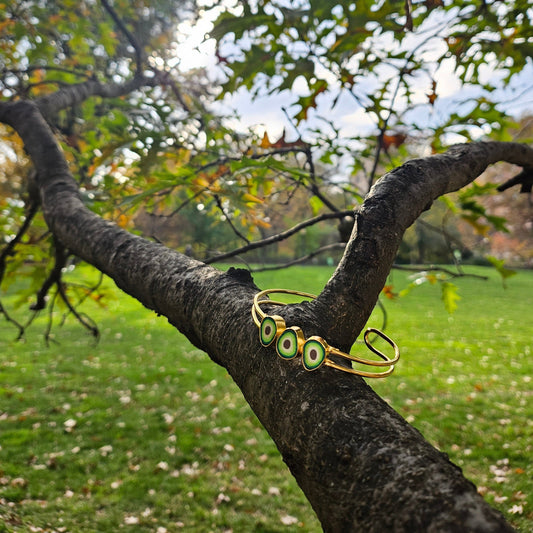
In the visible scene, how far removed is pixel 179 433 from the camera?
16.0ft

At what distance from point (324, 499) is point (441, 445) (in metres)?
4.62

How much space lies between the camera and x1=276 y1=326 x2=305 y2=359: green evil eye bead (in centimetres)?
77

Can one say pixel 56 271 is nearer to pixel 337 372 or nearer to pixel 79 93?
pixel 79 93

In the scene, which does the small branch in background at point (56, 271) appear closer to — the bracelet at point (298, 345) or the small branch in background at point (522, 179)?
the bracelet at point (298, 345)

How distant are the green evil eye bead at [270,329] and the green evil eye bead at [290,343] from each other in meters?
0.02

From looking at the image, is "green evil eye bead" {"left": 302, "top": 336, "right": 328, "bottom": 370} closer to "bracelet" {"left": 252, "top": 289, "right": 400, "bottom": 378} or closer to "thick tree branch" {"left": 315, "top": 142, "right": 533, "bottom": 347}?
"bracelet" {"left": 252, "top": 289, "right": 400, "bottom": 378}

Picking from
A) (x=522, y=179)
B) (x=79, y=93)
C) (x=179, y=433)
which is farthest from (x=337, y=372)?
(x=179, y=433)

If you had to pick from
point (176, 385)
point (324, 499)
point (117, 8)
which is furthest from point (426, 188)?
point (176, 385)

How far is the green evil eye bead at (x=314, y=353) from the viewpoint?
2.41ft

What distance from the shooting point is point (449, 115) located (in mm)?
1988

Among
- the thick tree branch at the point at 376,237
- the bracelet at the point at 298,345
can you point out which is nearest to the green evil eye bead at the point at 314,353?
the bracelet at the point at 298,345

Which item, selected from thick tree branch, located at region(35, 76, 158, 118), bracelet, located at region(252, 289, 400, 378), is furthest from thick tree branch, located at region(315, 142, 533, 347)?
thick tree branch, located at region(35, 76, 158, 118)

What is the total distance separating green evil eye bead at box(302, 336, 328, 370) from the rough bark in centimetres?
2

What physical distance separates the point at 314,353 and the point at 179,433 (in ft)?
15.5
